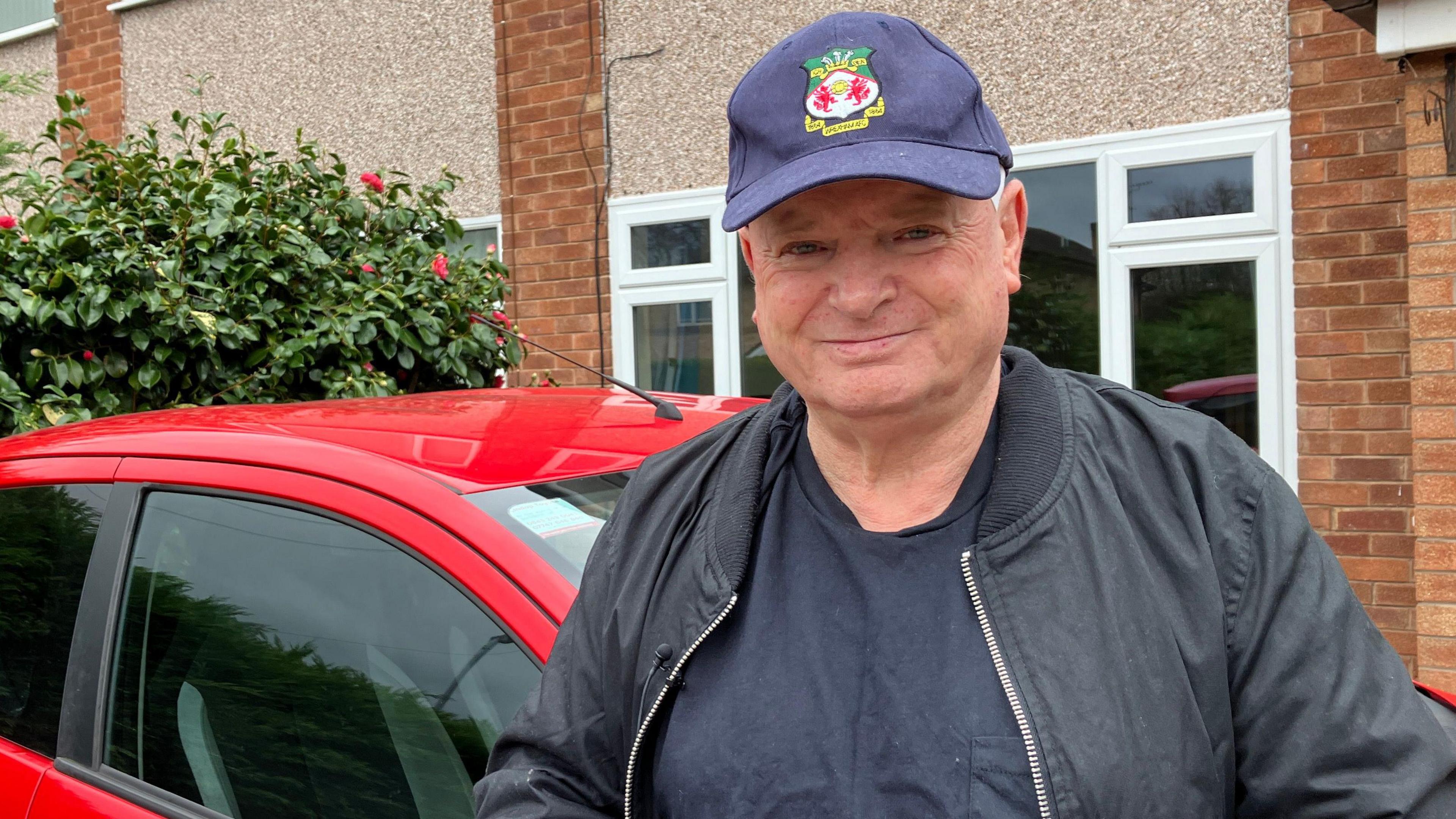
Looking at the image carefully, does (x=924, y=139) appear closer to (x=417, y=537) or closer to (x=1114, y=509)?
(x=1114, y=509)

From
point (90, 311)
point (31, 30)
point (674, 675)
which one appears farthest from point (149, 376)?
point (31, 30)

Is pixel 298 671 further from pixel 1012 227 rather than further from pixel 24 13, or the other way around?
pixel 24 13

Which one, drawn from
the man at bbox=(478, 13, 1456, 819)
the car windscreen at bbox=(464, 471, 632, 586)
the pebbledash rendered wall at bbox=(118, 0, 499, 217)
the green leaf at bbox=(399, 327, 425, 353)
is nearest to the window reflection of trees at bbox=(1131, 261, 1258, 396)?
the green leaf at bbox=(399, 327, 425, 353)

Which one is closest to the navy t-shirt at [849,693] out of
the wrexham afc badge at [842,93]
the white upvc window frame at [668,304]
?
the wrexham afc badge at [842,93]

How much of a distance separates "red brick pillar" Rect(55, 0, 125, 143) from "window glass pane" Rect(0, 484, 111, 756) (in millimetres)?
6669

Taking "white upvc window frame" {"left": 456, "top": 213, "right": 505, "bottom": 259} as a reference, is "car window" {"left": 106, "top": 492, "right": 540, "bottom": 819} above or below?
below

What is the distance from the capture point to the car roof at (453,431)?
1.98 meters

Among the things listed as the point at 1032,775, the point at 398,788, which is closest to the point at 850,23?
the point at 1032,775

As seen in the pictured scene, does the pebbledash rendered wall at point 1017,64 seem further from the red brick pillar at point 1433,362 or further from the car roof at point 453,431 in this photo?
the car roof at point 453,431

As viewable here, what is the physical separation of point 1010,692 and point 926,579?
0.51 ft

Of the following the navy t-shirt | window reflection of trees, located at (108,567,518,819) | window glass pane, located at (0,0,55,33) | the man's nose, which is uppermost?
window glass pane, located at (0,0,55,33)

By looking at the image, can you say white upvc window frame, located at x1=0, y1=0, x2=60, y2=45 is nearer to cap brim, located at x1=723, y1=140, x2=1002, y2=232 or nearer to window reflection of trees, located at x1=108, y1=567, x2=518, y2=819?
window reflection of trees, located at x1=108, y1=567, x2=518, y2=819

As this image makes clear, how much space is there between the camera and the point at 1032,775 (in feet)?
3.71

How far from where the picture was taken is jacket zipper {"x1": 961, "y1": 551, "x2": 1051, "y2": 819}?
111 centimetres
